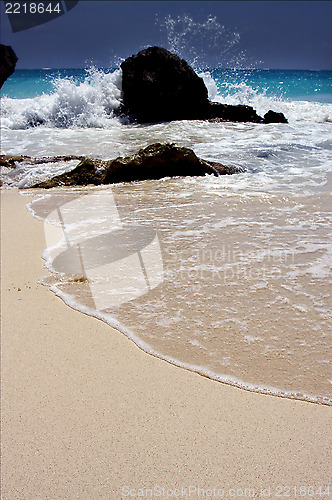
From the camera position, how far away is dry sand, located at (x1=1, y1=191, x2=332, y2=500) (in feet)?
4.21

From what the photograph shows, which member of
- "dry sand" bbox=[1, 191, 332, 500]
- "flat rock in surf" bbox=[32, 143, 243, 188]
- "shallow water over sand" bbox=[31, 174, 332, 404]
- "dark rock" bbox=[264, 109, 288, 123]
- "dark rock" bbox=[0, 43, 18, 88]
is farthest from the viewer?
"dark rock" bbox=[264, 109, 288, 123]

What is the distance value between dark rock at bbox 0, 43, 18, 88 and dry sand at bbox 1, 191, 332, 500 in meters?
3.50

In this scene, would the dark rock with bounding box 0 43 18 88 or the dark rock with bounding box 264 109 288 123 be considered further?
the dark rock with bounding box 264 109 288 123

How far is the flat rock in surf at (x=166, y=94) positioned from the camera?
11.4m

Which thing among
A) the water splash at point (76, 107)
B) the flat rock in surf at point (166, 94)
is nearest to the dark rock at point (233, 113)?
the flat rock in surf at point (166, 94)

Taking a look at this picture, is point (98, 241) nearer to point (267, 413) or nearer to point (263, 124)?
point (267, 413)

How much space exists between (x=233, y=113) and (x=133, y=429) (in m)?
11.8

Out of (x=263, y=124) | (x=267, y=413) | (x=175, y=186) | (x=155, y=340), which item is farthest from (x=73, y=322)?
(x=263, y=124)

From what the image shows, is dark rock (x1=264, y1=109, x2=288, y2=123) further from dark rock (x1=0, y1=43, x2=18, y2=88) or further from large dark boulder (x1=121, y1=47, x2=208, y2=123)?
dark rock (x1=0, y1=43, x2=18, y2=88)

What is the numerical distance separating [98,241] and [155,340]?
130 cm

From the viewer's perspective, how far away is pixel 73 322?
2115 mm

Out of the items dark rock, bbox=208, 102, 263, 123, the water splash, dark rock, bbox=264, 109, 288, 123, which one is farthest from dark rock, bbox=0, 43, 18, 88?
dark rock, bbox=264, 109, 288, 123

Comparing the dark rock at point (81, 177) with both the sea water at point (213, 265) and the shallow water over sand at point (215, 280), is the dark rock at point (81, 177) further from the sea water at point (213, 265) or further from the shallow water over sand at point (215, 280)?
the shallow water over sand at point (215, 280)

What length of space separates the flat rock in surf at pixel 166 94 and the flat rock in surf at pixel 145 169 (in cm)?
703
